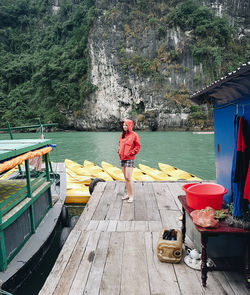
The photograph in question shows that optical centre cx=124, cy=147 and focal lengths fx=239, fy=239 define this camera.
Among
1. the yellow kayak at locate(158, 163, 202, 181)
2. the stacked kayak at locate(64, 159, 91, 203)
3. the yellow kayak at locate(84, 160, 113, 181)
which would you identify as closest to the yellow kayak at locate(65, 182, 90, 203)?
the stacked kayak at locate(64, 159, 91, 203)

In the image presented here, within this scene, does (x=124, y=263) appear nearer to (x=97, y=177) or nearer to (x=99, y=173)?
(x=97, y=177)

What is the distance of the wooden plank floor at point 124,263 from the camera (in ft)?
7.11

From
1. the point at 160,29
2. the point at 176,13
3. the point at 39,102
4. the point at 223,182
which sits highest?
the point at 176,13

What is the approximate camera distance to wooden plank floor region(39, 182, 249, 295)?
7.11 ft

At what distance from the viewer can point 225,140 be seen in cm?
301

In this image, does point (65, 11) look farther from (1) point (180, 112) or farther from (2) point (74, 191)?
(2) point (74, 191)

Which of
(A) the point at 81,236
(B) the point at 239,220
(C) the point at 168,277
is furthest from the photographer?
(A) the point at 81,236

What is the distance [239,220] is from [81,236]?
2.00 meters

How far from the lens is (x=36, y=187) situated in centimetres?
445

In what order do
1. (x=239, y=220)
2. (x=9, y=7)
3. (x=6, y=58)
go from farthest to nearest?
(x=9, y=7) < (x=6, y=58) < (x=239, y=220)

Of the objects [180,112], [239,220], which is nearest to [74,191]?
[239,220]

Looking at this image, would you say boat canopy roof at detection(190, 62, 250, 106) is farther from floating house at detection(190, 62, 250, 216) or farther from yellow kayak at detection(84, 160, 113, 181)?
yellow kayak at detection(84, 160, 113, 181)

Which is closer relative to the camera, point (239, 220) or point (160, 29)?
point (239, 220)

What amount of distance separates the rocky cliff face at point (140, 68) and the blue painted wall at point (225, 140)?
37.1 meters
